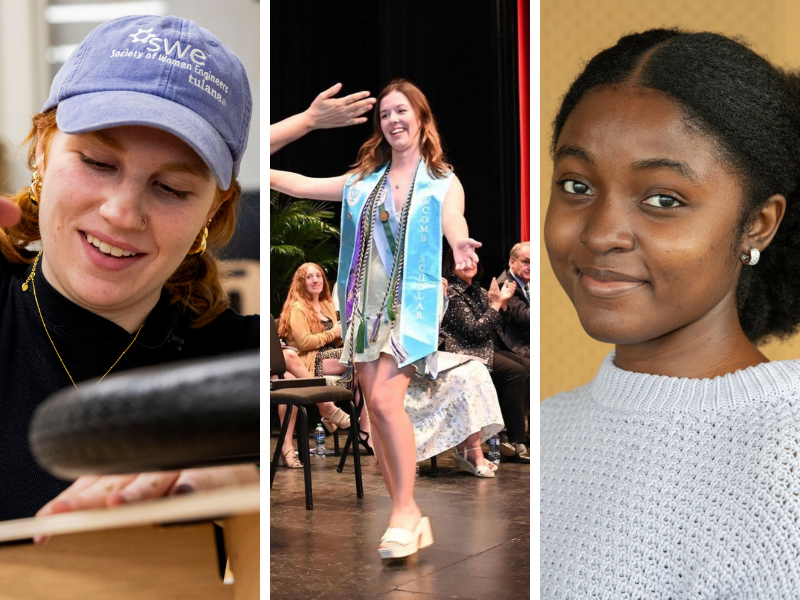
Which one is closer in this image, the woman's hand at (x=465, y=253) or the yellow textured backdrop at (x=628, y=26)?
the woman's hand at (x=465, y=253)

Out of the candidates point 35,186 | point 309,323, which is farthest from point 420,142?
point 35,186

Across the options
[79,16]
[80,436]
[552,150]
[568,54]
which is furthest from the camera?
[568,54]

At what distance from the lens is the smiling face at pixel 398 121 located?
1706 millimetres

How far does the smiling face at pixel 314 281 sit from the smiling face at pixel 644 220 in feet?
1.62

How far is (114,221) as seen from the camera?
158 centimetres

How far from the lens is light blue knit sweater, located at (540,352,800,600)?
54.1 inches

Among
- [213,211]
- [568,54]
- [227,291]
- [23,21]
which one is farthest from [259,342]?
[568,54]

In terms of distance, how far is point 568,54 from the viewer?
216cm

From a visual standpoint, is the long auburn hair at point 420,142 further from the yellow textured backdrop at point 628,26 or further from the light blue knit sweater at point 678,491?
the light blue knit sweater at point 678,491

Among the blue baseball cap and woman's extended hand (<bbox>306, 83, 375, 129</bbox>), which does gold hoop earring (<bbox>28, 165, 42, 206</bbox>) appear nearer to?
the blue baseball cap

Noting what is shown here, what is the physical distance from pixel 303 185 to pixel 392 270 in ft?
0.82

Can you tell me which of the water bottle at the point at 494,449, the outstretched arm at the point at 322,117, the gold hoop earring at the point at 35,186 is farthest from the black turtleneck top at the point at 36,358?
the water bottle at the point at 494,449

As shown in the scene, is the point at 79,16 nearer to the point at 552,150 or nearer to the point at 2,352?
the point at 2,352

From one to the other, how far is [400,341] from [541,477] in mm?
430
